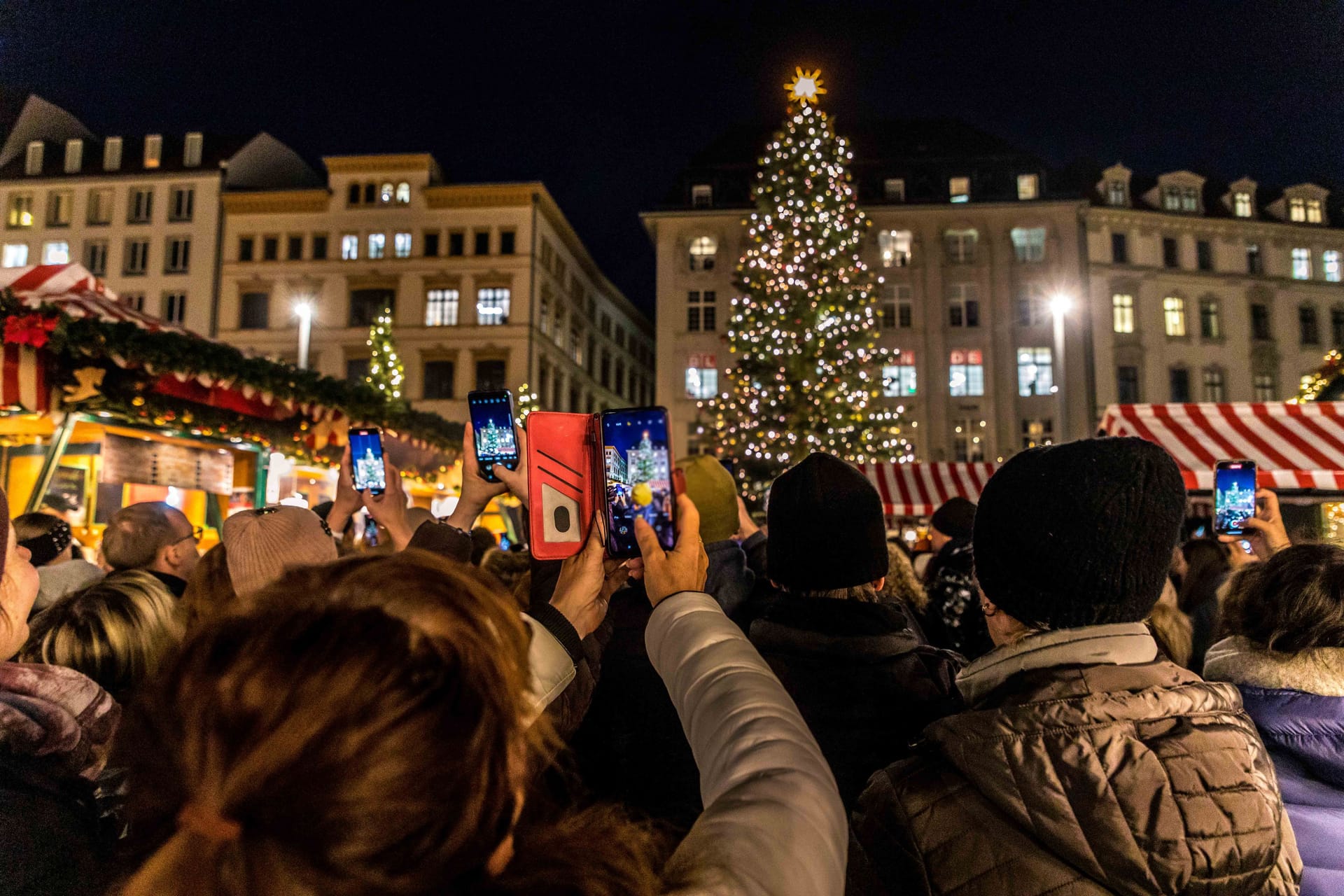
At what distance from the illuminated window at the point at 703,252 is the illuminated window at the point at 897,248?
7.88 m

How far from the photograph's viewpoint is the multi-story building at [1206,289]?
3744 cm

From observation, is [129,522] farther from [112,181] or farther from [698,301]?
[112,181]

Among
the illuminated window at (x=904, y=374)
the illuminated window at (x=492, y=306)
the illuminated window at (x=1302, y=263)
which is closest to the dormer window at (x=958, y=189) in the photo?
the illuminated window at (x=904, y=374)

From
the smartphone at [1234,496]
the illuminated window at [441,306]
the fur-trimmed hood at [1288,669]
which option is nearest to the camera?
the fur-trimmed hood at [1288,669]

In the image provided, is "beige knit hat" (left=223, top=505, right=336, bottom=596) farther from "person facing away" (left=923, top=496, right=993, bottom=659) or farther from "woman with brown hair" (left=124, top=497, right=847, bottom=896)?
"person facing away" (left=923, top=496, right=993, bottom=659)

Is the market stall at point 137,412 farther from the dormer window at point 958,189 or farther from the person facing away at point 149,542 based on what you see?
the dormer window at point 958,189

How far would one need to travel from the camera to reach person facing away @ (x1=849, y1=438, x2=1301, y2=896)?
1.33 metres

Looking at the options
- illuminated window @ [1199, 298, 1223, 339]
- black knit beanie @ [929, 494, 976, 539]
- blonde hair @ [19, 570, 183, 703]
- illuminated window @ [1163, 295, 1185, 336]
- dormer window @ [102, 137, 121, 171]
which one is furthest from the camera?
Answer: dormer window @ [102, 137, 121, 171]

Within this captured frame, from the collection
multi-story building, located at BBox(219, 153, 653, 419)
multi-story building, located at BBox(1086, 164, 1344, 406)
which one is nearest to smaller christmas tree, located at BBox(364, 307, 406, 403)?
multi-story building, located at BBox(219, 153, 653, 419)

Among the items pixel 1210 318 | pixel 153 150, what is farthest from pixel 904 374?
pixel 153 150

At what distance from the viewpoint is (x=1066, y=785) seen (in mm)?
1354

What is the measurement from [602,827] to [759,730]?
241 mm

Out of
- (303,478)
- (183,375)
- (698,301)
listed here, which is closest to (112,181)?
(698,301)

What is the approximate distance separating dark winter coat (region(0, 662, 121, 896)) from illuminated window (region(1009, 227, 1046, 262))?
133ft
